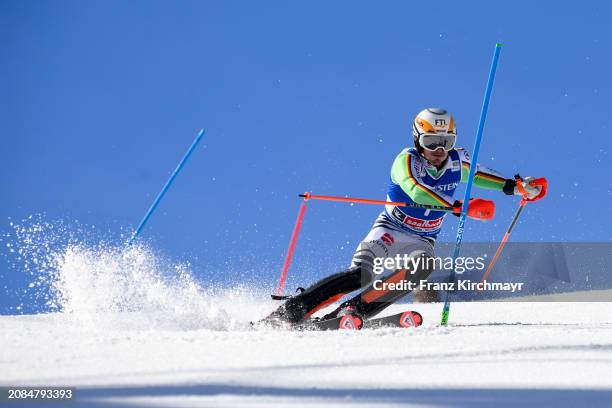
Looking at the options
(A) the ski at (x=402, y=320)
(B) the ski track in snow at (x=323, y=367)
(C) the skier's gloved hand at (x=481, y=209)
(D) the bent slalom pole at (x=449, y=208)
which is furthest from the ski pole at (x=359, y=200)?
(B) the ski track in snow at (x=323, y=367)

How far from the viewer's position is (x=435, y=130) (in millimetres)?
5605

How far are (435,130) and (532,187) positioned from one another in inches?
37.2

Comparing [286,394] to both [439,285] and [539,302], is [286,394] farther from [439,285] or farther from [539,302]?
[539,302]

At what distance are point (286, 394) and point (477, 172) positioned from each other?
4150 mm

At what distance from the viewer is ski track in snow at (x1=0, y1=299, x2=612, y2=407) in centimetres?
230

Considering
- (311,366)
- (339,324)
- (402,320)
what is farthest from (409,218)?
(311,366)

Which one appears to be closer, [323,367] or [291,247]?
[323,367]

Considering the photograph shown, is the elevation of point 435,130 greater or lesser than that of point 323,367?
greater

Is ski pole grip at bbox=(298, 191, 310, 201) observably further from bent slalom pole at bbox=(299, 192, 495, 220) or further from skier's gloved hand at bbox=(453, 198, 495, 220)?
skier's gloved hand at bbox=(453, 198, 495, 220)

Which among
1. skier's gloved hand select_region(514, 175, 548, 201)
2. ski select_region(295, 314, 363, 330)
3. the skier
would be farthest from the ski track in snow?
skier's gloved hand select_region(514, 175, 548, 201)

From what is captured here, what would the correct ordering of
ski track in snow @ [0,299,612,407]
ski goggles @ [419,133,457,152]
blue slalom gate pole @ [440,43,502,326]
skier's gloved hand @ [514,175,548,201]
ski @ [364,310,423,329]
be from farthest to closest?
skier's gloved hand @ [514,175,548,201] → ski goggles @ [419,133,457,152] → blue slalom gate pole @ [440,43,502,326] → ski @ [364,310,423,329] → ski track in snow @ [0,299,612,407]

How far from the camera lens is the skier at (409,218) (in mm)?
5355

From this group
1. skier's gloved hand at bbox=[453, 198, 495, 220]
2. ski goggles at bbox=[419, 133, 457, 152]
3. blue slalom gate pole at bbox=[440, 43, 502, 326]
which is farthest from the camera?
ski goggles at bbox=[419, 133, 457, 152]

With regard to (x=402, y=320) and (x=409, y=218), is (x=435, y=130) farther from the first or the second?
(x=402, y=320)
